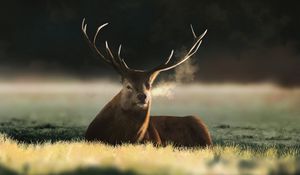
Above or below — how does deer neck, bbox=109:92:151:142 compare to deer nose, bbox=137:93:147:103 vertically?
below

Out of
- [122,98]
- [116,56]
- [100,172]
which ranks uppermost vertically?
[116,56]

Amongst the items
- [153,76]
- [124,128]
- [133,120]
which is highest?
[153,76]

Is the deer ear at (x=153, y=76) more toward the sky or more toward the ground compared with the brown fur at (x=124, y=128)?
more toward the sky

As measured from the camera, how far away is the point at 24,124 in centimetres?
1609

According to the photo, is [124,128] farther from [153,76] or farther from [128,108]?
[153,76]

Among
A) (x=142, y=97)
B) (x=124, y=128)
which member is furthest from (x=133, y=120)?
(x=142, y=97)

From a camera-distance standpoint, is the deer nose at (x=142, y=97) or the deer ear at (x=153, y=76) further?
the deer ear at (x=153, y=76)

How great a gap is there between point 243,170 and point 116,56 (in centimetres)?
515

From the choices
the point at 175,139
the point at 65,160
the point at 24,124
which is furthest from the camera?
the point at 24,124

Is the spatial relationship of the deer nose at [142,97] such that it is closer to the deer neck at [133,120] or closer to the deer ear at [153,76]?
the deer neck at [133,120]

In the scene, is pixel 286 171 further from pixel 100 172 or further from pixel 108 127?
pixel 108 127

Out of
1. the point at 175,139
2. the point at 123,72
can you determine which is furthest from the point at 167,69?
the point at 175,139

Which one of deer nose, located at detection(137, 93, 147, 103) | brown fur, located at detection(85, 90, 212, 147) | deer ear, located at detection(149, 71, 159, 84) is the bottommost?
brown fur, located at detection(85, 90, 212, 147)

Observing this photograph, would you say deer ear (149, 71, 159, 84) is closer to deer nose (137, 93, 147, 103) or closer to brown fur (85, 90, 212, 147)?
deer nose (137, 93, 147, 103)
